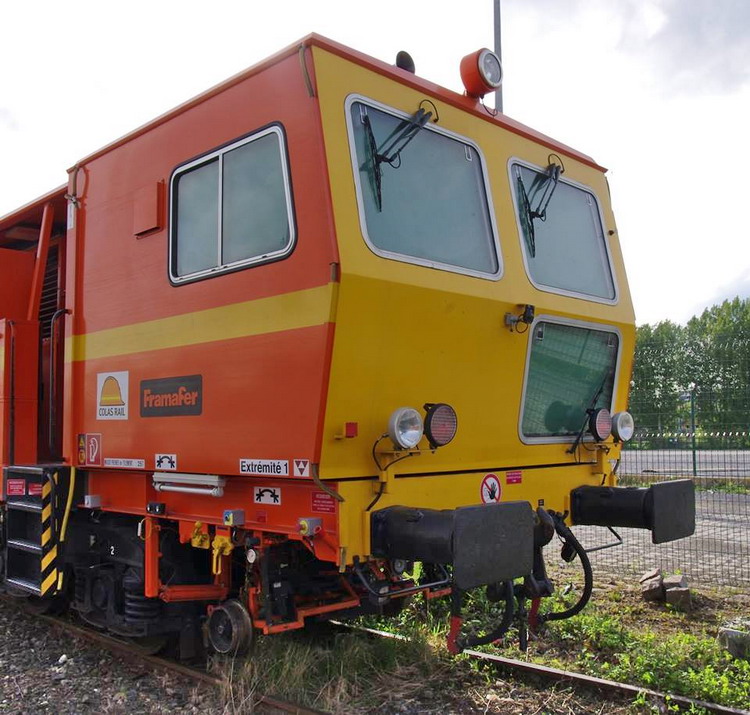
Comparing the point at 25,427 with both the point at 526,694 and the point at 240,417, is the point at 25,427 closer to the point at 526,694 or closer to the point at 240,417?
the point at 240,417

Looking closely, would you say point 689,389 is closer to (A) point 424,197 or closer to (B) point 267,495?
(A) point 424,197

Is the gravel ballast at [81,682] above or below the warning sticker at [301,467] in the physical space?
below

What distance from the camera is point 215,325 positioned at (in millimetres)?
4020

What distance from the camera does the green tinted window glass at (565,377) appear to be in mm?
4664

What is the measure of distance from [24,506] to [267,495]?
2.39m

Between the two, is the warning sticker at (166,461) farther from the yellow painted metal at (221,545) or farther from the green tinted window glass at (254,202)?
the green tinted window glass at (254,202)

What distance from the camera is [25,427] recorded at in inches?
222

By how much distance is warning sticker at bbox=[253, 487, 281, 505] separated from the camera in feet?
12.4

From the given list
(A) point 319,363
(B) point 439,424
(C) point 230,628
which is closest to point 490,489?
(B) point 439,424

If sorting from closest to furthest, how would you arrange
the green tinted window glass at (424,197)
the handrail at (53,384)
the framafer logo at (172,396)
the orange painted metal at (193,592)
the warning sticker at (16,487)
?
1. the green tinted window glass at (424,197)
2. the framafer logo at (172,396)
3. the orange painted metal at (193,592)
4. the warning sticker at (16,487)
5. the handrail at (53,384)

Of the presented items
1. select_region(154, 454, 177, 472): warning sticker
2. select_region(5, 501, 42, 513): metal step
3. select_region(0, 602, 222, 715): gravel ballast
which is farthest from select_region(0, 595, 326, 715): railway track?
select_region(154, 454, 177, 472): warning sticker

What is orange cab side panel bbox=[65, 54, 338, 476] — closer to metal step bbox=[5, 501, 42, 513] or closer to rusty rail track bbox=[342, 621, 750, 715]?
metal step bbox=[5, 501, 42, 513]

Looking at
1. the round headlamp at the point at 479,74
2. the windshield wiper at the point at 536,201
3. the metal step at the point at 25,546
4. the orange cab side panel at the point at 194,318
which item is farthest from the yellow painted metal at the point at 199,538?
the round headlamp at the point at 479,74

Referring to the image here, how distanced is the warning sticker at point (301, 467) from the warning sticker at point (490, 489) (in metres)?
1.25
